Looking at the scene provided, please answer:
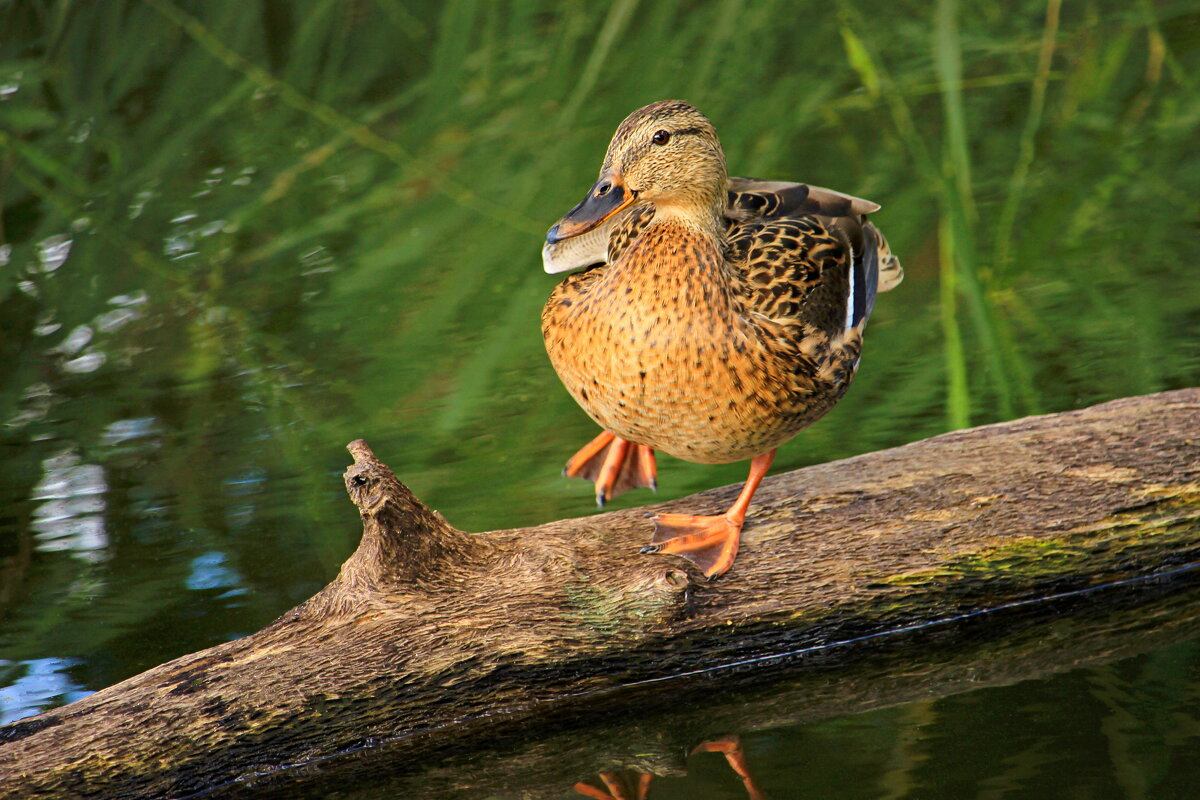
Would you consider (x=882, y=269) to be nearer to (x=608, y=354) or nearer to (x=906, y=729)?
(x=608, y=354)

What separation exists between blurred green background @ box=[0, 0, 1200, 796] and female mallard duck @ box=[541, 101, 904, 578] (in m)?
0.50

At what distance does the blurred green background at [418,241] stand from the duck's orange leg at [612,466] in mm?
127

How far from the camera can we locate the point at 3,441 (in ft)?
12.4

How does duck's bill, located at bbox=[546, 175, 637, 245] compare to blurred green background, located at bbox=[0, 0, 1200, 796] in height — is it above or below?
below

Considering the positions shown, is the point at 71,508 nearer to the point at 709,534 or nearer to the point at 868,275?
the point at 709,534

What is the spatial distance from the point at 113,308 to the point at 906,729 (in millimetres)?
3213

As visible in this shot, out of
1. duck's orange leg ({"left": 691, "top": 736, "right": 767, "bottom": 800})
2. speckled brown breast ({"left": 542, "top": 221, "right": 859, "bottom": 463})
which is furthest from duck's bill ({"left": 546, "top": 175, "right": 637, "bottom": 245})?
duck's orange leg ({"left": 691, "top": 736, "right": 767, "bottom": 800})

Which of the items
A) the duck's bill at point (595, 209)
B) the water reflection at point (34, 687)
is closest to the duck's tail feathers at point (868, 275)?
the duck's bill at point (595, 209)

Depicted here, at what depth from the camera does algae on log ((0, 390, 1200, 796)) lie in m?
2.25

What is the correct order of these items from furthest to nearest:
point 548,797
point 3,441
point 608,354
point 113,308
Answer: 1. point 113,308
2. point 3,441
3. point 608,354
4. point 548,797

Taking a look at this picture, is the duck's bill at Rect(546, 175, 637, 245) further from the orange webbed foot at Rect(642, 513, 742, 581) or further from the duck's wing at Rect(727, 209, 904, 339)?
the orange webbed foot at Rect(642, 513, 742, 581)

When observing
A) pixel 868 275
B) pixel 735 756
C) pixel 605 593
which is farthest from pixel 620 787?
pixel 868 275

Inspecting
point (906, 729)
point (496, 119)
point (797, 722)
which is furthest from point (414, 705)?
point (496, 119)

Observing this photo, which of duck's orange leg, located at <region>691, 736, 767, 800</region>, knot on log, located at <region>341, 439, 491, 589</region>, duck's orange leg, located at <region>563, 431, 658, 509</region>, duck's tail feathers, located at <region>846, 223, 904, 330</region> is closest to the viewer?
duck's orange leg, located at <region>691, 736, 767, 800</region>
